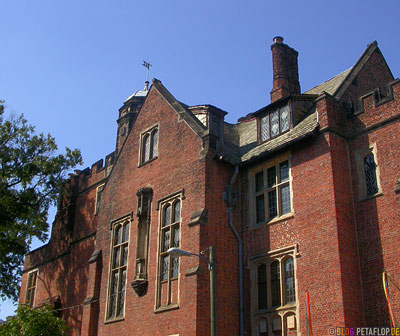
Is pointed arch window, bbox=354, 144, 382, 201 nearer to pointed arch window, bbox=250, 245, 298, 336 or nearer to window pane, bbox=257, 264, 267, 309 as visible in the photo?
pointed arch window, bbox=250, 245, 298, 336

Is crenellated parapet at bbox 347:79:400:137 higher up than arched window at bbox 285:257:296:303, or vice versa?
crenellated parapet at bbox 347:79:400:137

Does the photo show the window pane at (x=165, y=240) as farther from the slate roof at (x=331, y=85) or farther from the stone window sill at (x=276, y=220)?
the slate roof at (x=331, y=85)

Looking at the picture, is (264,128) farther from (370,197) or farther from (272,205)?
(370,197)

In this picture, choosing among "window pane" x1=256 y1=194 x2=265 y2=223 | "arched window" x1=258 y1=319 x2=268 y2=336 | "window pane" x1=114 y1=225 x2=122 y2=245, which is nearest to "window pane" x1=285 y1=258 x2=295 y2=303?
"arched window" x1=258 y1=319 x2=268 y2=336

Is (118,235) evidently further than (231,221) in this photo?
Yes

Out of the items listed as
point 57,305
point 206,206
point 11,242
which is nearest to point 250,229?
point 206,206

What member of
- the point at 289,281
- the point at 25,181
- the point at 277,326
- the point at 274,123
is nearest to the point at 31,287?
the point at 25,181

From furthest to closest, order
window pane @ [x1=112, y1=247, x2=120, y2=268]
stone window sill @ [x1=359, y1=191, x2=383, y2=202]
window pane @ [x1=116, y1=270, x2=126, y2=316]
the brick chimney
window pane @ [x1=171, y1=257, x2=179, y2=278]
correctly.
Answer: the brick chimney → window pane @ [x1=112, y1=247, x2=120, y2=268] → window pane @ [x1=116, y1=270, x2=126, y2=316] → window pane @ [x1=171, y1=257, x2=179, y2=278] → stone window sill @ [x1=359, y1=191, x2=383, y2=202]

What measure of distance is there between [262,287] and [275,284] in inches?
24.5

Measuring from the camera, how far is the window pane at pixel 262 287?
17688mm

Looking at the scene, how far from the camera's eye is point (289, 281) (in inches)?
668

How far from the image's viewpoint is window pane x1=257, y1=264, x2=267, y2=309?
1769 centimetres

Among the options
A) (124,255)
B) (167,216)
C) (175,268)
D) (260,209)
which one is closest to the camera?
(175,268)

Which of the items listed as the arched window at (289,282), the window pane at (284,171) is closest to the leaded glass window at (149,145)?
the window pane at (284,171)
